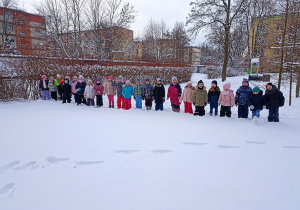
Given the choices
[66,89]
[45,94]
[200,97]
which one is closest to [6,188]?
[200,97]

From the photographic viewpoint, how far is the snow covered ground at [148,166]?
255cm

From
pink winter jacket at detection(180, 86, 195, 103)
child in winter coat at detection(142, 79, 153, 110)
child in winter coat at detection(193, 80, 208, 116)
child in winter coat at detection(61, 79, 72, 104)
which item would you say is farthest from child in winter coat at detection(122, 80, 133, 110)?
child in winter coat at detection(61, 79, 72, 104)

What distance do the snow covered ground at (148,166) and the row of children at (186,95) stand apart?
0.95m

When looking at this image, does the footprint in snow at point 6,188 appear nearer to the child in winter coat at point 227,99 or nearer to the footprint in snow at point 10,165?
the footprint in snow at point 10,165

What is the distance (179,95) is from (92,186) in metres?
5.55

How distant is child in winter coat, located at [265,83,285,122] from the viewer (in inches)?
243

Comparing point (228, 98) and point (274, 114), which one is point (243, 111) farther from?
point (274, 114)

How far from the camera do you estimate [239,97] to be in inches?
262

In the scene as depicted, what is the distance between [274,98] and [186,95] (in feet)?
9.84

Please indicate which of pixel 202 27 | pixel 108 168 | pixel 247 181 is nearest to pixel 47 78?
pixel 108 168

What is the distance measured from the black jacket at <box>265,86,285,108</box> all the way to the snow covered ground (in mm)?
784

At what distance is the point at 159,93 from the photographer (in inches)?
312

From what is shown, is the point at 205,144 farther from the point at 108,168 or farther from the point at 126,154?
the point at 108,168

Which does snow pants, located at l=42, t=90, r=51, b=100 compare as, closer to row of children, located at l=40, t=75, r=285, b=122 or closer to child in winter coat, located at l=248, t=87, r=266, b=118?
row of children, located at l=40, t=75, r=285, b=122
